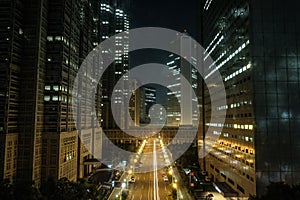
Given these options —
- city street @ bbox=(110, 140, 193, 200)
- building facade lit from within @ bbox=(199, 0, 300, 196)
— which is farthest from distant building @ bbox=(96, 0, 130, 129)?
building facade lit from within @ bbox=(199, 0, 300, 196)

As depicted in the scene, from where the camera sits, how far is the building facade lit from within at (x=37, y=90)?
35469 mm

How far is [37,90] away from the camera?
127 feet

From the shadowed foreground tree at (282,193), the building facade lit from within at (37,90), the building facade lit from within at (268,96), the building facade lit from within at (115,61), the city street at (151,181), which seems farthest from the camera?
the building facade lit from within at (115,61)

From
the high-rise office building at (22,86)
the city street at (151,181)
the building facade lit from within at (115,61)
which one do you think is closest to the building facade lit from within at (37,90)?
the high-rise office building at (22,86)

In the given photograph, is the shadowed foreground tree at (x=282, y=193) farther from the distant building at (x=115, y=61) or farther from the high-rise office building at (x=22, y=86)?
the distant building at (x=115, y=61)

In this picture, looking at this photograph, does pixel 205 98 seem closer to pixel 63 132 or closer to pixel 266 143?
pixel 266 143

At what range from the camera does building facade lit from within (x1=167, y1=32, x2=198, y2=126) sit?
423ft

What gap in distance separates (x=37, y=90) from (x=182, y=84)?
4127 inches

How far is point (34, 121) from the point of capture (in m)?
38.2

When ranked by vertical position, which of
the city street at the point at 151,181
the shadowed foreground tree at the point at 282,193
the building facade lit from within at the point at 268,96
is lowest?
the city street at the point at 151,181

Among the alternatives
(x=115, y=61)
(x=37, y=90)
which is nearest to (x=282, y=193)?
(x=37, y=90)

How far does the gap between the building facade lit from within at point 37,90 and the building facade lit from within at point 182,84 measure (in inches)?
3519

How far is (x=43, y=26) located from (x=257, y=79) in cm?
3496

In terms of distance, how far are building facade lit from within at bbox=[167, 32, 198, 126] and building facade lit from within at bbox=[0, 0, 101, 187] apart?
293 feet
